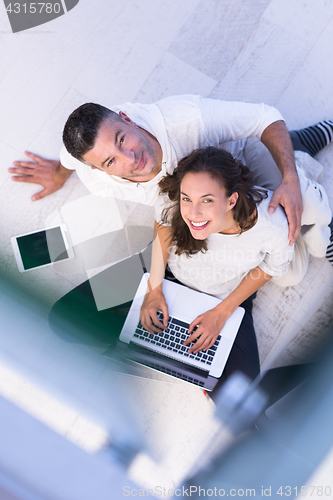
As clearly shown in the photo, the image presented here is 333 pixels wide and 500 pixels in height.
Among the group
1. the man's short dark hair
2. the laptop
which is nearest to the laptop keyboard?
the laptop

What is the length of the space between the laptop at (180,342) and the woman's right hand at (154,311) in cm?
2

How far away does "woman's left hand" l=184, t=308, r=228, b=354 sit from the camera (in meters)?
1.17

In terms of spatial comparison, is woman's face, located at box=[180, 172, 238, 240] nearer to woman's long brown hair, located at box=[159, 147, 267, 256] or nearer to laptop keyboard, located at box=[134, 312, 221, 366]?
woman's long brown hair, located at box=[159, 147, 267, 256]

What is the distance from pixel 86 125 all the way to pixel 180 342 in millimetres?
789

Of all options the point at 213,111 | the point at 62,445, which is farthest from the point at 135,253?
the point at 62,445

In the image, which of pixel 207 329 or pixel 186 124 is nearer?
pixel 186 124

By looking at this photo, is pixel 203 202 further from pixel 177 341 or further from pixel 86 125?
pixel 177 341

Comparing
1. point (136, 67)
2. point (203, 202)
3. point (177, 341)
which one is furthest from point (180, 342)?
point (136, 67)

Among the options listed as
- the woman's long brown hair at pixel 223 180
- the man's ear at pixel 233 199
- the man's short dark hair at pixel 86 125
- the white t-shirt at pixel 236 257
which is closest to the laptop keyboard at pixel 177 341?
the white t-shirt at pixel 236 257

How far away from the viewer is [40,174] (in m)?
1.44

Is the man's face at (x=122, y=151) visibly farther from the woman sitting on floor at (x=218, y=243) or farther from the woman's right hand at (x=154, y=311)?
the woman's right hand at (x=154, y=311)

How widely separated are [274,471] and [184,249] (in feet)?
2.28

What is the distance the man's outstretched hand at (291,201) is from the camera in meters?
1.01

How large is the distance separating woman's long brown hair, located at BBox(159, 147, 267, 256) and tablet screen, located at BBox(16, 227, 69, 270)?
609mm
